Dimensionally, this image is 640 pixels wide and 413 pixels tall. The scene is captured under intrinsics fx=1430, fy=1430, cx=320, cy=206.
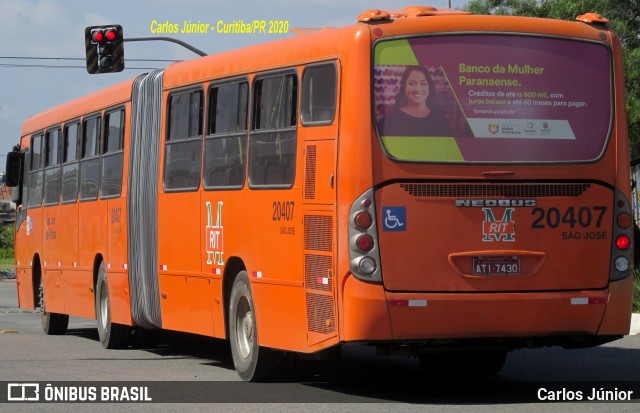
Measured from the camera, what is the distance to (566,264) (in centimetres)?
1161

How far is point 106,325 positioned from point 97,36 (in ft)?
44.8

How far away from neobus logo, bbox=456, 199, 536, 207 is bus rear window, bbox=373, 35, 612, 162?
0.33 m

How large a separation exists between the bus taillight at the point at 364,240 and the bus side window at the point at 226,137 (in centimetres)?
245

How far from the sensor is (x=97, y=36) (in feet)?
101

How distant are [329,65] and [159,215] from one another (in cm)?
468

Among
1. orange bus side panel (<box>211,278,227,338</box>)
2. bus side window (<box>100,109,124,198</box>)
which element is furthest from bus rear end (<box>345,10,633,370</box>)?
bus side window (<box>100,109,124,198</box>)

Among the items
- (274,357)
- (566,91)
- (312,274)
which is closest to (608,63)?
(566,91)

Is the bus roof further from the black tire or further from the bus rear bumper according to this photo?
the bus rear bumper

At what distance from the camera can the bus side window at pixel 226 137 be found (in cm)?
1355

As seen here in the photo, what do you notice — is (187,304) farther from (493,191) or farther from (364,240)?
(493,191)

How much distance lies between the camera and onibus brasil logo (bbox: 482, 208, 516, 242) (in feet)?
37.4

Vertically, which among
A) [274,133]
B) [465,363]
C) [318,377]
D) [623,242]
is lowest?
[318,377]

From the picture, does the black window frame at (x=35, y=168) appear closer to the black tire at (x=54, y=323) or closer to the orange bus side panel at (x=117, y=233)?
the black tire at (x=54, y=323)

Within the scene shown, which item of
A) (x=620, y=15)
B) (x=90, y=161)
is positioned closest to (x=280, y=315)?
(x=90, y=161)
